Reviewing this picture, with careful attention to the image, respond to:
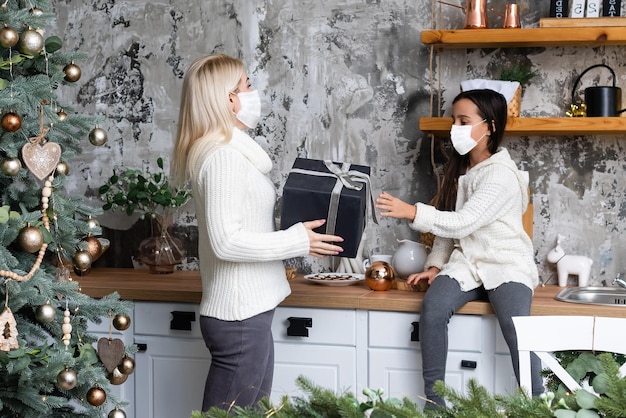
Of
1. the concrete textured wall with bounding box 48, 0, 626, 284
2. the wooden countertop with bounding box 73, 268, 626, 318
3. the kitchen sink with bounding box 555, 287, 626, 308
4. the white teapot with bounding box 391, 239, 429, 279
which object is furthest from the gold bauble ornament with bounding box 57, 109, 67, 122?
the kitchen sink with bounding box 555, 287, 626, 308

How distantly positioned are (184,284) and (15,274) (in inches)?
45.8

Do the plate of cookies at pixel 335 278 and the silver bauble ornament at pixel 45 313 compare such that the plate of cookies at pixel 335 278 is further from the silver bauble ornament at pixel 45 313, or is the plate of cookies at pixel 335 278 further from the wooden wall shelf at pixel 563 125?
the silver bauble ornament at pixel 45 313

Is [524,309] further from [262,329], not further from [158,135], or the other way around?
[158,135]

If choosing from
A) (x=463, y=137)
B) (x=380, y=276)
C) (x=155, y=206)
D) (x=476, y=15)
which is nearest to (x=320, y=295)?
(x=380, y=276)

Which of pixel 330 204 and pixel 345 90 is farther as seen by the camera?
pixel 345 90

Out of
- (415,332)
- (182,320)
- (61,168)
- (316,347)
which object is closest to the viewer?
(61,168)

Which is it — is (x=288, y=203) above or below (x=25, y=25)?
below

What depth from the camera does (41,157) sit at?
2.27m

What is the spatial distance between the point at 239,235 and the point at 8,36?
0.79 m

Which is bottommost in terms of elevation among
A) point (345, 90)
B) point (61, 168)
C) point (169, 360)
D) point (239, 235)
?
point (169, 360)

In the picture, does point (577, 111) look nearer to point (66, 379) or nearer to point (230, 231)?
point (230, 231)

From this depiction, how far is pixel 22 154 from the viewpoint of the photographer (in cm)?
225

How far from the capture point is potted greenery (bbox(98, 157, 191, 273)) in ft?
11.9

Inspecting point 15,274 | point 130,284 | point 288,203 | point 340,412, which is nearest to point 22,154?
point 15,274
